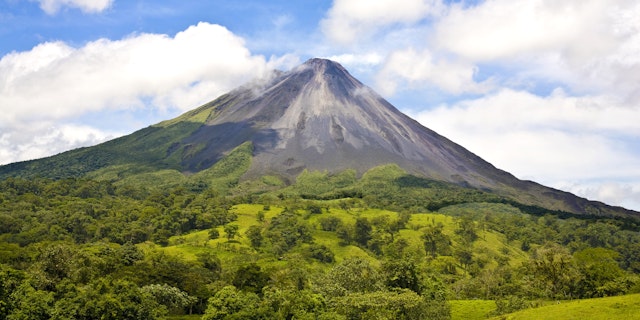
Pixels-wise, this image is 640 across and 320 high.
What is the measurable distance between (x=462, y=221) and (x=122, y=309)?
12633cm

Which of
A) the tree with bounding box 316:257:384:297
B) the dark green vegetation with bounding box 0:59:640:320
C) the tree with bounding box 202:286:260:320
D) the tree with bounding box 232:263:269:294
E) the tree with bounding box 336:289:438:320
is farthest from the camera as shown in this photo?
the tree with bounding box 232:263:269:294

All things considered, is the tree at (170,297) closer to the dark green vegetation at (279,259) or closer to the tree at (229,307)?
the dark green vegetation at (279,259)

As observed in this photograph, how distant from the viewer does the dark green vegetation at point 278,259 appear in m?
58.0

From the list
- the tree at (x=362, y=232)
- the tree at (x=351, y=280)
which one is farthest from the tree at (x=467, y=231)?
the tree at (x=351, y=280)

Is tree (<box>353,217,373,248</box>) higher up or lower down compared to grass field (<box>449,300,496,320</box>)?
higher up

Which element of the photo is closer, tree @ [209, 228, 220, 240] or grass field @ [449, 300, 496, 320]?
grass field @ [449, 300, 496, 320]

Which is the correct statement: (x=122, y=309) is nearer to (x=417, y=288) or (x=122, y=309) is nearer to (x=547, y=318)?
(x=417, y=288)

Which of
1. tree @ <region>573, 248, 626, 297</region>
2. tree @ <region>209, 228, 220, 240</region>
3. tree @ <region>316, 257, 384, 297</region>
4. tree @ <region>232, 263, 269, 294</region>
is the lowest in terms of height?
tree @ <region>232, 263, 269, 294</region>

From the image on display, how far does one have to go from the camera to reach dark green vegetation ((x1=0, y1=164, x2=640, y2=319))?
190 ft

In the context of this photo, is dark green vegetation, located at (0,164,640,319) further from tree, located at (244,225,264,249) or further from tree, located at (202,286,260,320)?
tree, located at (244,225,264,249)

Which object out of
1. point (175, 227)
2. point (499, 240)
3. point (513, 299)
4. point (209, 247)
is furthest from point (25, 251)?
point (499, 240)

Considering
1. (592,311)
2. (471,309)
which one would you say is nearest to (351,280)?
(471,309)

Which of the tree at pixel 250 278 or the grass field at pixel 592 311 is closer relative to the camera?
the grass field at pixel 592 311

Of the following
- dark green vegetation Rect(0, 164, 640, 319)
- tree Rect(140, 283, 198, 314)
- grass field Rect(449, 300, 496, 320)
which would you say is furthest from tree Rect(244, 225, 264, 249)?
grass field Rect(449, 300, 496, 320)
